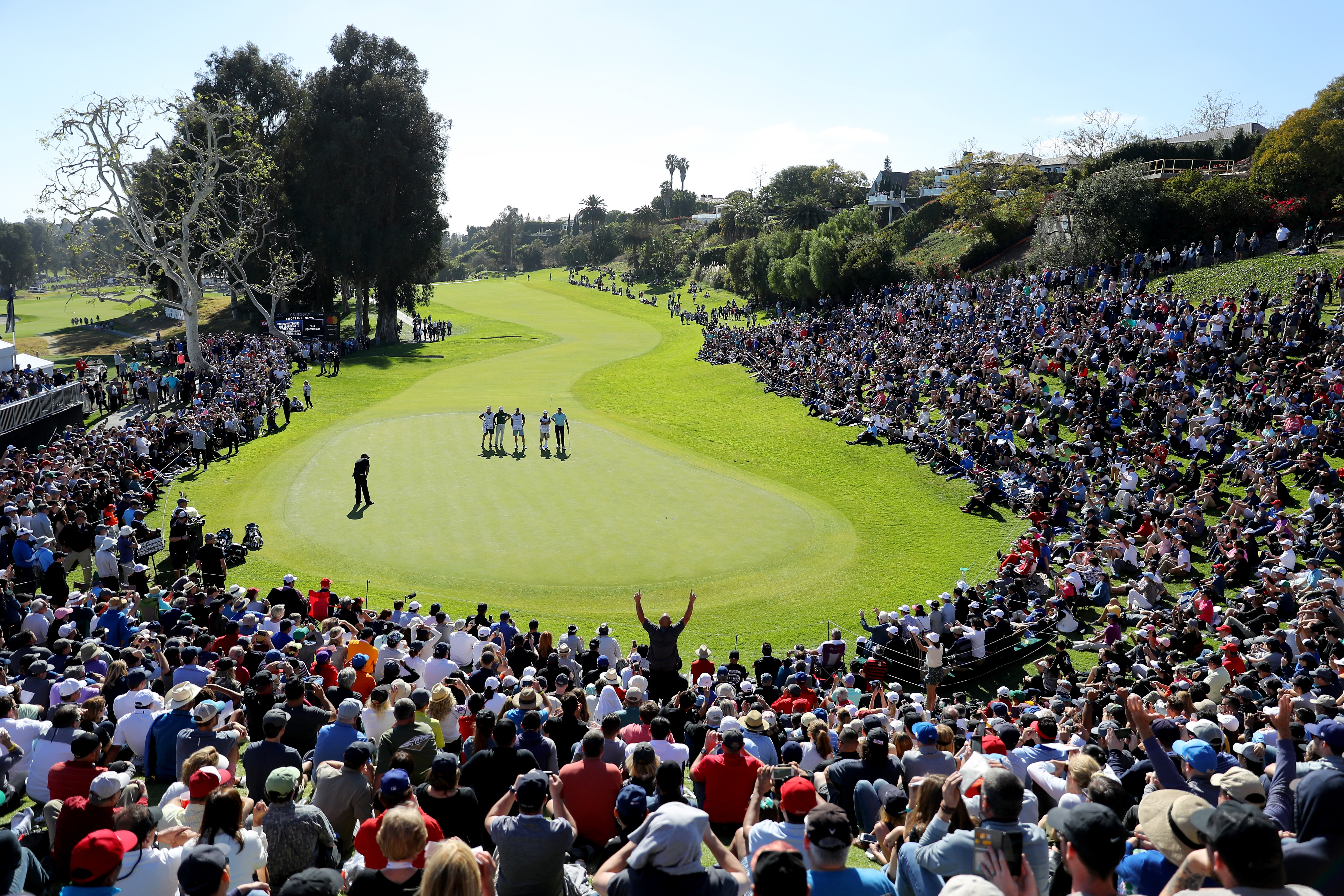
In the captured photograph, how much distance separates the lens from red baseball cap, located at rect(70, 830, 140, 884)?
542 cm

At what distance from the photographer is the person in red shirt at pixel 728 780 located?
788 centimetres

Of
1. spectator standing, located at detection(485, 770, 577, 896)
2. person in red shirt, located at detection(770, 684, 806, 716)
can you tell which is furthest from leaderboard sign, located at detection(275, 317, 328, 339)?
spectator standing, located at detection(485, 770, 577, 896)

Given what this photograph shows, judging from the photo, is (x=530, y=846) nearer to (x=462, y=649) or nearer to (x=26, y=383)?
(x=462, y=649)

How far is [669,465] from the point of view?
109ft

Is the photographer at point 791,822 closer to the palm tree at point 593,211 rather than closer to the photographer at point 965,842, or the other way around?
the photographer at point 965,842

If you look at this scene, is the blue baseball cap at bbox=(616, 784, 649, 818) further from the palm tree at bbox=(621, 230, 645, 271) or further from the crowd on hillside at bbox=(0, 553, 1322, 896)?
the palm tree at bbox=(621, 230, 645, 271)

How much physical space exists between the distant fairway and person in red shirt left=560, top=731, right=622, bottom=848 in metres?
11.5

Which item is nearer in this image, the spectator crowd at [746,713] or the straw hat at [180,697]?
the spectator crowd at [746,713]

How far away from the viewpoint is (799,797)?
5.63 m

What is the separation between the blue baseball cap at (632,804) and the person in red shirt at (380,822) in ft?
4.25

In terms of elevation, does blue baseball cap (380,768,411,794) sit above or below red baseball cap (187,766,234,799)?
above

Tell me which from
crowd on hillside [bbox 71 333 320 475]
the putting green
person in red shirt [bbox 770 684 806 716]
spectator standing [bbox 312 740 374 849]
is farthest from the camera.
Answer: crowd on hillside [bbox 71 333 320 475]

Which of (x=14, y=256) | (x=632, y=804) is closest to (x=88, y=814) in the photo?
(x=632, y=804)

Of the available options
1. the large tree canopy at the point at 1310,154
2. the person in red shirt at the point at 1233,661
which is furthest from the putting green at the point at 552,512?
the large tree canopy at the point at 1310,154
